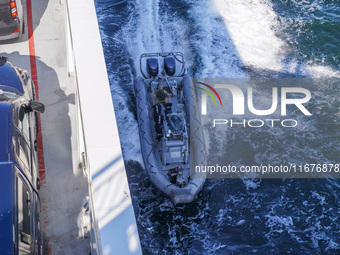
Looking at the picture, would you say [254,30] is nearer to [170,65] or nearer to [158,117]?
[170,65]

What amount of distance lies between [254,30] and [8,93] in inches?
493

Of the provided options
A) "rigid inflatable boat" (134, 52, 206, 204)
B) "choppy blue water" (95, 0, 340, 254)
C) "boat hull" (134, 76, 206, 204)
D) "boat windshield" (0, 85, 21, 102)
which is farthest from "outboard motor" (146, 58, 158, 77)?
"boat windshield" (0, 85, 21, 102)

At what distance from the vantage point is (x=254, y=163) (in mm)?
12812

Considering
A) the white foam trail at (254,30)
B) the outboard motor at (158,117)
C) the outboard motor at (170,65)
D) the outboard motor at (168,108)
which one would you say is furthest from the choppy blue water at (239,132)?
the outboard motor at (170,65)

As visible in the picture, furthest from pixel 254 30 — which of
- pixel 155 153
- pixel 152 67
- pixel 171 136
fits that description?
pixel 155 153

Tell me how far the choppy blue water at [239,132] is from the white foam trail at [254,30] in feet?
0.14

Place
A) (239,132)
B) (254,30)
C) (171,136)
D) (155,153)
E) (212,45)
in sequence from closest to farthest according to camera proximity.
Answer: (171,136), (155,153), (239,132), (212,45), (254,30)

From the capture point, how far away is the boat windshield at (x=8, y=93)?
7004mm

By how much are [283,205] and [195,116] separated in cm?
376

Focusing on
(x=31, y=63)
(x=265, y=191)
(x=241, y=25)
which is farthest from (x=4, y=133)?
(x=241, y=25)

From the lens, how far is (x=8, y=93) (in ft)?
23.7

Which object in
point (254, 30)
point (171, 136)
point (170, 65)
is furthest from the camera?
point (254, 30)

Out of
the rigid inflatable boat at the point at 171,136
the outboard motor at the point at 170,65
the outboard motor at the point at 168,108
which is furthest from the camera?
the outboard motor at the point at 170,65

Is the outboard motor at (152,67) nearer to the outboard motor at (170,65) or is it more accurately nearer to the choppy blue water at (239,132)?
the outboard motor at (170,65)
